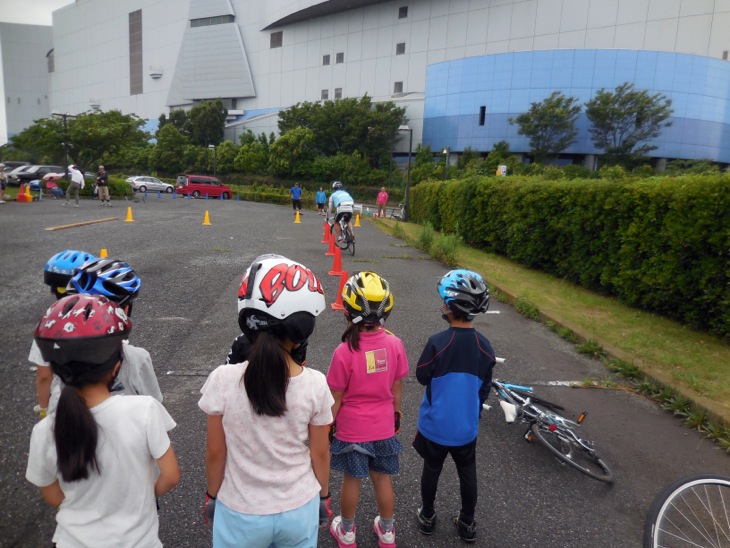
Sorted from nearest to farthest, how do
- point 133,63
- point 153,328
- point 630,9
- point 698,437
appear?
1. point 698,437
2. point 153,328
3. point 630,9
4. point 133,63

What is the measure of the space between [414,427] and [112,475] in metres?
2.94

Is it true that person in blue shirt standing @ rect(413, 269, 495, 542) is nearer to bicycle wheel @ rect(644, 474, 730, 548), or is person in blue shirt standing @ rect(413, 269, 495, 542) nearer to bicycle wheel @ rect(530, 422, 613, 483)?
bicycle wheel @ rect(644, 474, 730, 548)

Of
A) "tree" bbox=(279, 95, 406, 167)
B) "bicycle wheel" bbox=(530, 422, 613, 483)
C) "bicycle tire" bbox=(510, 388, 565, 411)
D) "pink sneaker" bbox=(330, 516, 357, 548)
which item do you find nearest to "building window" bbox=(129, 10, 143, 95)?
"tree" bbox=(279, 95, 406, 167)

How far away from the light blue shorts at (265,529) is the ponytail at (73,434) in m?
0.59

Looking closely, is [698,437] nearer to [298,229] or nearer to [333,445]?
[333,445]

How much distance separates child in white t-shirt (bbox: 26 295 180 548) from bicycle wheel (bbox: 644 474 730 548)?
8.10 feet

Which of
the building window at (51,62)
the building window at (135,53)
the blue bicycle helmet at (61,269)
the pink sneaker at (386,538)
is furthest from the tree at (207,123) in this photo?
the pink sneaker at (386,538)

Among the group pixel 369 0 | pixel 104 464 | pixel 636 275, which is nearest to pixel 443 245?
pixel 636 275

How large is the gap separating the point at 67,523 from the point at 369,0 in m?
71.8

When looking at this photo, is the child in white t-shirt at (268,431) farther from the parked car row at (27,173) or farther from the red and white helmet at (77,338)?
the parked car row at (27,173)

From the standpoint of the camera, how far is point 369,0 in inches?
2485

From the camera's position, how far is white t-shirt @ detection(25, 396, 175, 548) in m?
1.75

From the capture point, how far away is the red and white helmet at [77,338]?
172 cm

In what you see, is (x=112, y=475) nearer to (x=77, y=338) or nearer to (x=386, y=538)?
(x=77, y=338)
